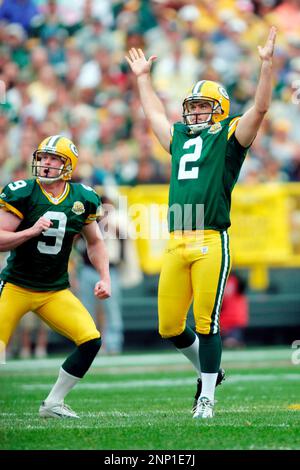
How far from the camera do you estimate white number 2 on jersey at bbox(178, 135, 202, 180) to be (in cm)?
539

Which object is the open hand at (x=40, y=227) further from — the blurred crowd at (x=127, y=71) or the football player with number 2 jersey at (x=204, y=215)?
the blurred crowd at (x=127, y=71)

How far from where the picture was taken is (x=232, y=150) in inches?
212

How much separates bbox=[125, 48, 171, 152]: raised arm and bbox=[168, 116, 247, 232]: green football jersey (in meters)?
0.32

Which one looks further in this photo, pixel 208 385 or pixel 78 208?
pixel 78 208

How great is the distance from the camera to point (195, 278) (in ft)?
17.4

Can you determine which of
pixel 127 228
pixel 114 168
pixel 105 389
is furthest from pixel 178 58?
pixel 105 389

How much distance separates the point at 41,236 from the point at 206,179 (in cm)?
98

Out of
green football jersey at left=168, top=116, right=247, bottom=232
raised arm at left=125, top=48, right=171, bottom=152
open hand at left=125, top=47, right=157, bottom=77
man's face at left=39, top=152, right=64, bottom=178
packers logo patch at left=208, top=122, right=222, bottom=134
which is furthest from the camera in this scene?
open hand at left=125, top=47, right=157, bottom=77

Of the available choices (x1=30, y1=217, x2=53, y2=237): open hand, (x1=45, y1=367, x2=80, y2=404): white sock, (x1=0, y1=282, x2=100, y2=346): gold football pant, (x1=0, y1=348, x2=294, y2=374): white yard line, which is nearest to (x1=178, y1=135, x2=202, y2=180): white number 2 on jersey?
(x1=30, y1=217, x2=53, y2=237): open hand

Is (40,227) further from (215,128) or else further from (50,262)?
(215,128)

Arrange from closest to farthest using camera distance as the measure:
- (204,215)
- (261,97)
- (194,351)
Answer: (261,97) → (204,215) → (194,351)

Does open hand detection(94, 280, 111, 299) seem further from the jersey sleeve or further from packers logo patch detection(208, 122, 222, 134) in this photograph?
packers logo patch detection(208, 122, 222, 134)

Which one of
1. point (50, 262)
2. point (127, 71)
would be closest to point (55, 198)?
point (50, 262)
